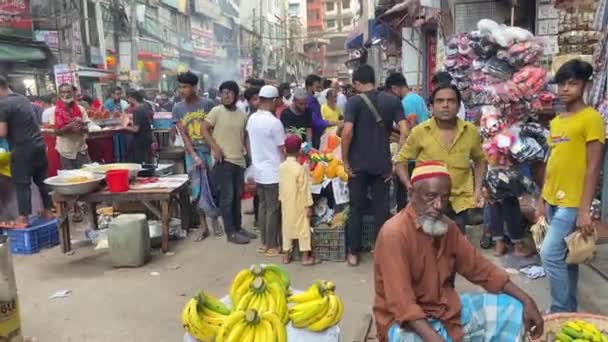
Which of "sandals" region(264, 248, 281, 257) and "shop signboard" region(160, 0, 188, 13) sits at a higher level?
"shop signboard" region(160, 0, 188, 13)

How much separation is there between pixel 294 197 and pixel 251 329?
110 inches

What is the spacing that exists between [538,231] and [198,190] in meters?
4.12

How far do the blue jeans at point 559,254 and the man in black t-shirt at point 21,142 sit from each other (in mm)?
5624

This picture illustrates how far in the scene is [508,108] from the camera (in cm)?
467

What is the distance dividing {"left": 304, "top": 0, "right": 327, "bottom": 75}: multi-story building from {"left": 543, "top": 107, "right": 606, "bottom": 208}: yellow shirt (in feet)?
239

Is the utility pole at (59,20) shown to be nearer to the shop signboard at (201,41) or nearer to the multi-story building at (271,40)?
the shop signboard at (201,41)

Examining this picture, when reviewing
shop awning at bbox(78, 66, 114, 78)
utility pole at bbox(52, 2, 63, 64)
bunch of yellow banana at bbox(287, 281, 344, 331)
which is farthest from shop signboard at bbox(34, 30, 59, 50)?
bunch of yellow banana at bbox(287, 281, 344, 331)

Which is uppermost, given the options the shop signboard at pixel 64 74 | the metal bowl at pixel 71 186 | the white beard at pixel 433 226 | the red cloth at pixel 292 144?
the shop signboard at pixel 64 74

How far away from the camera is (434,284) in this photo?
243cm

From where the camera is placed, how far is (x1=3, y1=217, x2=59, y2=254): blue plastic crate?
614cm

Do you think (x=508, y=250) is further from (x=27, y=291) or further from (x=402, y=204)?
(x=27, y=291)

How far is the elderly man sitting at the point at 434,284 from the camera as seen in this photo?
7.54ft

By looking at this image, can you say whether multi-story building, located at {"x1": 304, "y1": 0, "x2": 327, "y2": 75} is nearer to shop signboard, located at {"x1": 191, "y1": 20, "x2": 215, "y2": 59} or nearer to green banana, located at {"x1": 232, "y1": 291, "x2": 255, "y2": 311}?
shop signboard, located at {"x1": 191, "y1": 20, "x2": 215, "y2": 59}

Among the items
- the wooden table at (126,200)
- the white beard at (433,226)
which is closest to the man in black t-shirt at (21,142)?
the wooden table at (126,200)
